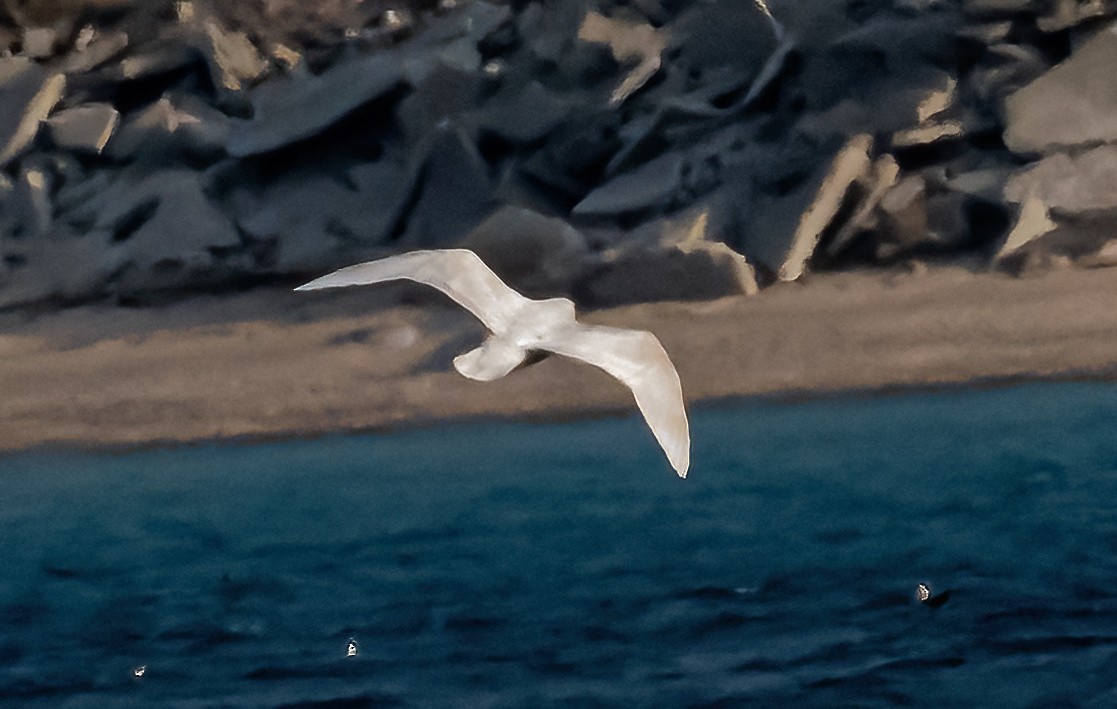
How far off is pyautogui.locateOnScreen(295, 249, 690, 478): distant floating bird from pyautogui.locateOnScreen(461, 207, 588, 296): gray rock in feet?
Answer: 9.36

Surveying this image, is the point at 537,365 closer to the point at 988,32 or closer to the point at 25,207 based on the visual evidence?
the point at 988,32

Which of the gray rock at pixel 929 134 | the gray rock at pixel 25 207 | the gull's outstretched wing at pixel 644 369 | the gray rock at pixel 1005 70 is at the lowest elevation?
the gray rock at pixel 25 207

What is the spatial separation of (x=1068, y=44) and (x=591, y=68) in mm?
2915

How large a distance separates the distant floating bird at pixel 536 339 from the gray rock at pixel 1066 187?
151 inches

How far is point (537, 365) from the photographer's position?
703cm

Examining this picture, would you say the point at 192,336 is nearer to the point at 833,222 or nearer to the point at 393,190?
the point at 393,190

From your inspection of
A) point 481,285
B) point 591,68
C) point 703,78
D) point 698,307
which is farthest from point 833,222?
point 481,285

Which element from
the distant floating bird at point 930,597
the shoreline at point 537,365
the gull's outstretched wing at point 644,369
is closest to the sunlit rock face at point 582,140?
the shoreline at point 537,365

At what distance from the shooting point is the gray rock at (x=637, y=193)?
8.15 metres

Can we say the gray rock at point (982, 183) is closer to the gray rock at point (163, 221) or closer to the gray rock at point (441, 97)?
the gray rock at point (441, 97)

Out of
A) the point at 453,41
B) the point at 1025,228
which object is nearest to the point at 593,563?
the point at 1025,228

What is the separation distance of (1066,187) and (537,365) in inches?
121

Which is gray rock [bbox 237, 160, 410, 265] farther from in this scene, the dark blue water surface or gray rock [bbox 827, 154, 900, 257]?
gray rock [bbox 827, 154, 900, 257]

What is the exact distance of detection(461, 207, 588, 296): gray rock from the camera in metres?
7.62
